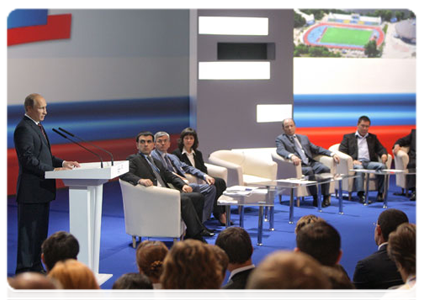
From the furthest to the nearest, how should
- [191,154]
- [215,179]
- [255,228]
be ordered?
[191,154] → [215,179] → [255,228]

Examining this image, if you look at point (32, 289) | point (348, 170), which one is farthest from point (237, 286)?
point (348, 170)

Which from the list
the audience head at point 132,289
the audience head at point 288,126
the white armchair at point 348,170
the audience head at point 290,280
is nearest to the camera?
the audience head at point 290,280

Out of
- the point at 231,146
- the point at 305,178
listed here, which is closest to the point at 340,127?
the point at 231,146

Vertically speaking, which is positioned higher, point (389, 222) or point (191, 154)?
point (191, 154)

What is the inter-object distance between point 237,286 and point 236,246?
249 millimetres

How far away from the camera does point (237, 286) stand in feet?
9.10

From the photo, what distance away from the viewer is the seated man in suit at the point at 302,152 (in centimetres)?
770

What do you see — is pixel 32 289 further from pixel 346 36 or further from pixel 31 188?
pixel 346 36

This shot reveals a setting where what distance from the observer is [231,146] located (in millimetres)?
Answer: 8297

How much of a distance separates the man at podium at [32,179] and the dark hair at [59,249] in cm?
140

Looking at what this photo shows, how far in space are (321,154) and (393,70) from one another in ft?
11.5

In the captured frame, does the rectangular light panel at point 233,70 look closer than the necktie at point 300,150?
No

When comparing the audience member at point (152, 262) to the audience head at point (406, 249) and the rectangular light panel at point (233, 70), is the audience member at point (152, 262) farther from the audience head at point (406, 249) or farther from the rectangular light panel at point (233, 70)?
the rectangular light panel at point (233, 70)

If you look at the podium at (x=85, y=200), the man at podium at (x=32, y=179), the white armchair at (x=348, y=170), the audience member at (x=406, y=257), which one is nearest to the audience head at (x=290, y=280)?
the audience member at (x=406, y=257)
